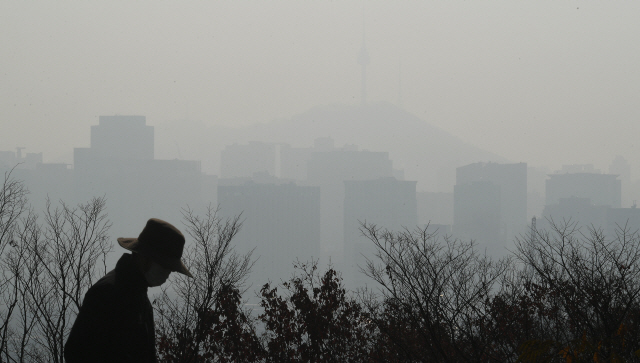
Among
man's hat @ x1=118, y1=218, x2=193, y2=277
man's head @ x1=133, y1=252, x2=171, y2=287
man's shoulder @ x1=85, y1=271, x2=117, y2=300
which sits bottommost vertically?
man's shoulder @ x1=85, y1=271, x2=117, y2=300

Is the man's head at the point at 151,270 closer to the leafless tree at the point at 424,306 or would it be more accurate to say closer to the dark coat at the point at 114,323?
the dark coat at the point at 114,323

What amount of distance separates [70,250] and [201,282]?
3744 millimetres

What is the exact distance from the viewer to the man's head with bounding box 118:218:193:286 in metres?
2.48

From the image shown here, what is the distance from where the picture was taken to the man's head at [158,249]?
2.48m

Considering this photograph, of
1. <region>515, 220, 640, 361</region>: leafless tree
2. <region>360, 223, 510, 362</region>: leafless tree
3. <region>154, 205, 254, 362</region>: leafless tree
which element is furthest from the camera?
<region>154, 205, 254, 362</region>: leafless tree

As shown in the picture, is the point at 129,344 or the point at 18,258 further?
the point at 18,258

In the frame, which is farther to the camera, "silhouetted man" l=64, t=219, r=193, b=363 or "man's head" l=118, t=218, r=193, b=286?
"man's head" l=118, t=218, r=193, b=286

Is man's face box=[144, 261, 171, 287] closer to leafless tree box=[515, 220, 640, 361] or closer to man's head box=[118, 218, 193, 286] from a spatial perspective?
man's head box=[118, 218, 193, 286]

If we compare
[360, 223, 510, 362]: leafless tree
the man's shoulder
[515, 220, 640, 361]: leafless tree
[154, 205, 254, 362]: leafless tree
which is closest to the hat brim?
the man's shoulder

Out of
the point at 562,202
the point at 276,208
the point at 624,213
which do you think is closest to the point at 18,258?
the point at 624,213

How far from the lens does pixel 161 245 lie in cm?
250

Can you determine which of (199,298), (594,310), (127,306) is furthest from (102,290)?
(199,298)

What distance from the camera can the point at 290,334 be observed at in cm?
1048

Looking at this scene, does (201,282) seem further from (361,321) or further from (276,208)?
(276,208)
